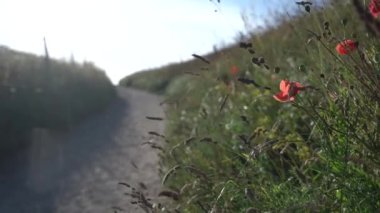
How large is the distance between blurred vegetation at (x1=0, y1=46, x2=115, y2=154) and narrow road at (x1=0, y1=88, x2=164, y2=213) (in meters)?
0.28

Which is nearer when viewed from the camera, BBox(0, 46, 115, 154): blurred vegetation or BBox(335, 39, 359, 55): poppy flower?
BBox(335, 39, 359, 55): poppy flower

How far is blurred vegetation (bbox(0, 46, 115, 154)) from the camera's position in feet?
30.3

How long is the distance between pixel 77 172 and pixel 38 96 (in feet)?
13.2

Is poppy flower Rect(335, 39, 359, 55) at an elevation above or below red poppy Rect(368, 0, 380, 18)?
below

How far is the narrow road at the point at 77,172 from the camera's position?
5.50 metres

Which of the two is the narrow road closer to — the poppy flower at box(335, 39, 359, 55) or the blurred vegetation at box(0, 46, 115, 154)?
the blurred vegetation at box(0, 46, 115, 154)

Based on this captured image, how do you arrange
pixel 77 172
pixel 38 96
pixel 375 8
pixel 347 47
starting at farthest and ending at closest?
pixel 38 96 → pixel 77 172 → pixel 347 47 → pixel 375 8

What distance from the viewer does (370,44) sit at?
102 inches

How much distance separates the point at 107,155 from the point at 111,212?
3628 mm

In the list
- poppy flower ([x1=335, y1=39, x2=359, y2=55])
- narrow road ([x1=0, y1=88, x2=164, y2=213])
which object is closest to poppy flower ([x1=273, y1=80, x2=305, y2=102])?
poppy flower ([x1=335, y1=39, x2=359, y2=55])

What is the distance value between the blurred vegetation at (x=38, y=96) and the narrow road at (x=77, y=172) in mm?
284

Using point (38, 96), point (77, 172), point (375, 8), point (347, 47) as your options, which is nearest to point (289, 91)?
point (347, 47)

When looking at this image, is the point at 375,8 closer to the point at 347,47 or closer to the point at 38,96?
the point at 347,47

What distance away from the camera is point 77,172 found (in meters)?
7.12
